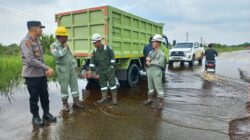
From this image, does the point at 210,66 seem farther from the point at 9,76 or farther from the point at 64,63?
the point at 9,76

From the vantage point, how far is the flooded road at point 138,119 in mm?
4543

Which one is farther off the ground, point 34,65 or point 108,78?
point 34,65

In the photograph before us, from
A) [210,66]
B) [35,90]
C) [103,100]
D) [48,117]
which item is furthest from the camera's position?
[210,66]

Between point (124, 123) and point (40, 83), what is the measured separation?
1.80 metres

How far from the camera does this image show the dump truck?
774 centimetres

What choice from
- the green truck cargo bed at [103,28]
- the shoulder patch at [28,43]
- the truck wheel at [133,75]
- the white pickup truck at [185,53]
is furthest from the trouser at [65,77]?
the white pickup truck at [185,53]

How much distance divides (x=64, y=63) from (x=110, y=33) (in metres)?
2.23

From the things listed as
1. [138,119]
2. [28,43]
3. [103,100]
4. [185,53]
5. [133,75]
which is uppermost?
[28,43]

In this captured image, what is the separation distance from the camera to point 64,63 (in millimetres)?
5922

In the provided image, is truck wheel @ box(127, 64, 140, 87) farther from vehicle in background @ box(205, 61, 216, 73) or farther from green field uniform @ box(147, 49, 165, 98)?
vehicle in background @ box(205, 61, 216, 73)

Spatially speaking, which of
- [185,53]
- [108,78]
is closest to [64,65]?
[108,78]

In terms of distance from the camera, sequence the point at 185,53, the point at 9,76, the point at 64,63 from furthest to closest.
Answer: the point at 185,53, the point at 9,76, the point at 64,63

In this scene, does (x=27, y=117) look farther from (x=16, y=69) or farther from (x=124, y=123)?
(x=16, y=69)

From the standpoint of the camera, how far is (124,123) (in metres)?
5.19
